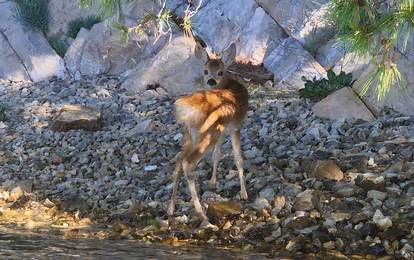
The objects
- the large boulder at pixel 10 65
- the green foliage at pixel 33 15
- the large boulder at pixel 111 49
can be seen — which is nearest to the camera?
the large boulder at pixel 111 49

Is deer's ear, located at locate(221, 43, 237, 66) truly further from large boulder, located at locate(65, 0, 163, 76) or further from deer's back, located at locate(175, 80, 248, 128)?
large boulder, located at locate(65, 0, 163, 76)

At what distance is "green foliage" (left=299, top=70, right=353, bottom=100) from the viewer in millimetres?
12180

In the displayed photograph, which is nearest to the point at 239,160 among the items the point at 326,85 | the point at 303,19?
the point at 326,85

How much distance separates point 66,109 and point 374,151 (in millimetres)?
6671

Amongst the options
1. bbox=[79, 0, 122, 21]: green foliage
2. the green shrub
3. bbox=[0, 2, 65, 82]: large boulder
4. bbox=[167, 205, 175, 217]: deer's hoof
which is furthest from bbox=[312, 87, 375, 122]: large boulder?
the green shrub

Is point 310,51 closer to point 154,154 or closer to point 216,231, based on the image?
point 154,154

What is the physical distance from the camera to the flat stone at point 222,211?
25.7ft

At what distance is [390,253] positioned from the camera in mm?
6559

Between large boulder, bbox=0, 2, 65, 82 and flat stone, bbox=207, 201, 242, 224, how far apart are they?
36.9 ft

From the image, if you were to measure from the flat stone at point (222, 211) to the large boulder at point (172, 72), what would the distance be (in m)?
6.79

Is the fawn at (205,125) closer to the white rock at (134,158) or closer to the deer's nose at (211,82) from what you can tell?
the deer's nose at (211,82)

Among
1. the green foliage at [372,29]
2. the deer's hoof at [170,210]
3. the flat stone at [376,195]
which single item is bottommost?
the deer's hoof at [170,210]

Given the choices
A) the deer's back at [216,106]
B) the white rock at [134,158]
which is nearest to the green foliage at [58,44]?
the white rock at [134,158]

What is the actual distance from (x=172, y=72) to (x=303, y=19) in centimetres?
325
